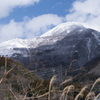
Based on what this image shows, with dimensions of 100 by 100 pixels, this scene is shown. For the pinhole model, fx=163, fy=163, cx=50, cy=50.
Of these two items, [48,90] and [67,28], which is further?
[67,28]

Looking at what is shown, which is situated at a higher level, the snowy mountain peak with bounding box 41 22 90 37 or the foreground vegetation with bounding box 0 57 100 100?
the snowy mountain peak with bounding box 41 22 90 37

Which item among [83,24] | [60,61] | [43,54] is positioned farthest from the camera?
[83,24]

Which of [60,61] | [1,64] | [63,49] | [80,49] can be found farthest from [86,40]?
[1,64]

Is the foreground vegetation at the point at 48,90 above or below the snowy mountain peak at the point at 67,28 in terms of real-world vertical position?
below

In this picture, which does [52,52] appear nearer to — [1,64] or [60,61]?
[60,61]

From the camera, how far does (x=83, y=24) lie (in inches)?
2480

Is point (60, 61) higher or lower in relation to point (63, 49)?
lower

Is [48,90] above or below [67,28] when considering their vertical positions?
below

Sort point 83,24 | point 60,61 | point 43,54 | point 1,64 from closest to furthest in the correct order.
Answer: point 1,64 < point 60,61 < point 43,54 < point 83,24

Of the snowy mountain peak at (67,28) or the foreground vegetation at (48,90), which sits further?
the snowy mountain peak at (67,28)

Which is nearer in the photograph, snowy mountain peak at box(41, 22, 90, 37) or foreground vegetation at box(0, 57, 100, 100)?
foreground vegetation at box(0, 57, 100, 100)

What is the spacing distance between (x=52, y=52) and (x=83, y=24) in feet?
77.1

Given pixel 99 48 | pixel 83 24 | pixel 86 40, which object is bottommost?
pixel 99 48

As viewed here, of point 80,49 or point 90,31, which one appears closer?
point 80,49
